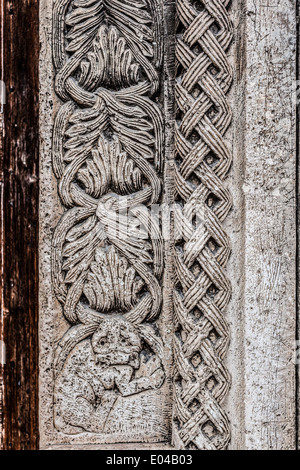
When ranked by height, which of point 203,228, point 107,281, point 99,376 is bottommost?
point 99,376

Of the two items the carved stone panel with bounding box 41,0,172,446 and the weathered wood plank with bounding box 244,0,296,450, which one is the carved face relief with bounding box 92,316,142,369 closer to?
the carved stone panel with bounding box 41,0,172,446

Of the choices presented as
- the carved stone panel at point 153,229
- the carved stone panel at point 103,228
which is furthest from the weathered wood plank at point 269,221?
the carved stone panel at point 103,228

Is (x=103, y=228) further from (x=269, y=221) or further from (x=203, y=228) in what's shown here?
(x=269, y=221)

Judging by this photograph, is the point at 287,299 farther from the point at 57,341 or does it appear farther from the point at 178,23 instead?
the point at 178,23

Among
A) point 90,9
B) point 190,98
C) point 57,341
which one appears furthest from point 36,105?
point 57,341

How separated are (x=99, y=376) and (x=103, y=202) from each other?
49 centimetres

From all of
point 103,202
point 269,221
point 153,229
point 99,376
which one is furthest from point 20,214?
point 269,221

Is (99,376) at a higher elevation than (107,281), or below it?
below

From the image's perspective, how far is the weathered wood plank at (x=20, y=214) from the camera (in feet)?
4.11

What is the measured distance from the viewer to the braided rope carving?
120cm

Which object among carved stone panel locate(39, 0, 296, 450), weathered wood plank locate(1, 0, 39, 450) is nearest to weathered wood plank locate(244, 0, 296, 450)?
carved stone panel locate(39, 0, 296, 450)

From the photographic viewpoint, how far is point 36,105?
4.16ft

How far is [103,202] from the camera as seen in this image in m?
1.25

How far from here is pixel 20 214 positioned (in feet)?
4.16
